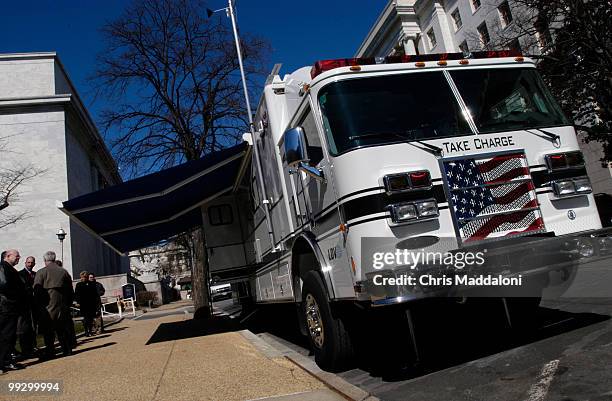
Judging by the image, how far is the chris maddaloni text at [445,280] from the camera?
3998 mm

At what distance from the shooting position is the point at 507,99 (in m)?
5.18

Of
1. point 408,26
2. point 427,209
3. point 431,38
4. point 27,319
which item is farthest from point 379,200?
point 408,26

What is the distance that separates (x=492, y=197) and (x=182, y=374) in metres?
4.02

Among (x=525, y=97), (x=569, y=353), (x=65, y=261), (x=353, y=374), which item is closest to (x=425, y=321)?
(x=353, y=374)

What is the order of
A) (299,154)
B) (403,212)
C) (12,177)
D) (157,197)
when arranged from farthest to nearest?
(12,177) < (157,197) < (299,154) < (403,212)

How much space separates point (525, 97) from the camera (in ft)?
17.2

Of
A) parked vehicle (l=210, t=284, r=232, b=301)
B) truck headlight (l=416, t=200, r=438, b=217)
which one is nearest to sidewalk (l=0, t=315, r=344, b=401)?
truck headlight (l=416, t=200, r=438, b=217)

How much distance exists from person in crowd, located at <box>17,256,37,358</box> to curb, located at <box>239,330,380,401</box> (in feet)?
11.5

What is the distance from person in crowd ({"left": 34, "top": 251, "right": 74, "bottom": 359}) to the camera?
28.3 ft

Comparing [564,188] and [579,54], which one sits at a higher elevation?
[579,54]

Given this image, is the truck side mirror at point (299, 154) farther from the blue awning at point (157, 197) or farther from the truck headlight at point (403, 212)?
the blue awning at point (157, 197)

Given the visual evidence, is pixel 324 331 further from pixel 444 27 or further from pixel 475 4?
pixel 444 27

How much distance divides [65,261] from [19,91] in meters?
11.5

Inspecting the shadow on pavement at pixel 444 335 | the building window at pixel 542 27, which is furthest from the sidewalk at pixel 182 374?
the building window at pixel 542 27
